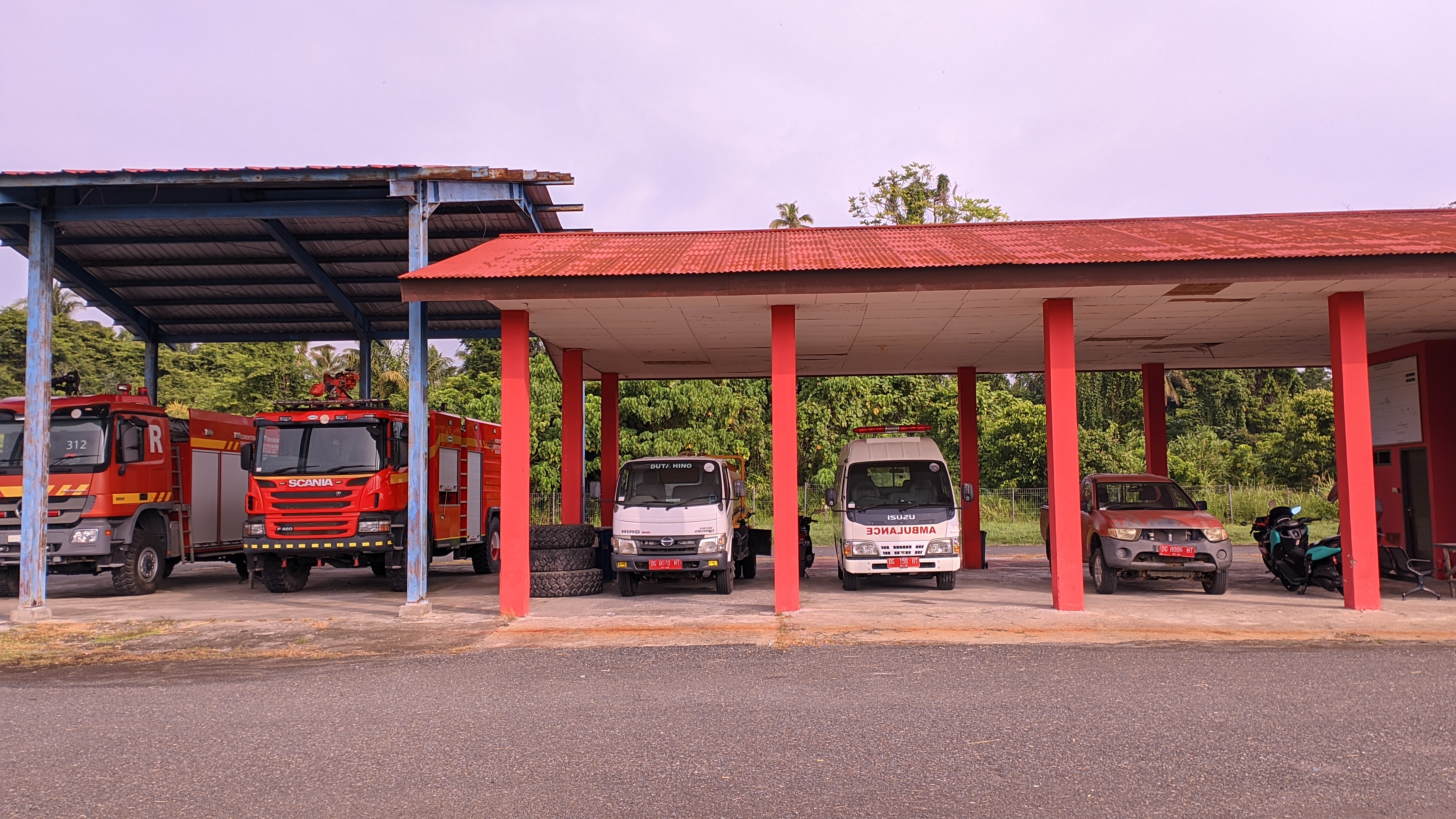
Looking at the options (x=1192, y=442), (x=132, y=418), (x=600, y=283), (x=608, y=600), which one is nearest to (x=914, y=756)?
(x=600, y=283)

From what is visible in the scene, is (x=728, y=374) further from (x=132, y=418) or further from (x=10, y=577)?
(x=10, y=577)

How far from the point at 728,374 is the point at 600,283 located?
8.85m

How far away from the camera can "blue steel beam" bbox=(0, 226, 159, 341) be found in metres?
13.7

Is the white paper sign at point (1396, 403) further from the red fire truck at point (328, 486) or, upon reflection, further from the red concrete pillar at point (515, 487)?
the red fire truck at point (328, 486)

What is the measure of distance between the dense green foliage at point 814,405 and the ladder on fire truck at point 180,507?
8449 mm

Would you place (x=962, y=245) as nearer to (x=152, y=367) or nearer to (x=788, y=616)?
(x=788, y=616)

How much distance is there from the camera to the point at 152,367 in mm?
18672

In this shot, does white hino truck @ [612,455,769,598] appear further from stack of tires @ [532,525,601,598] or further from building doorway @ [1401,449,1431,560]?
building doorway @ [1401,449,1431,560]

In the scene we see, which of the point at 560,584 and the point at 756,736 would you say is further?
the point at 560,584

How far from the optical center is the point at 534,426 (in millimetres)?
29297

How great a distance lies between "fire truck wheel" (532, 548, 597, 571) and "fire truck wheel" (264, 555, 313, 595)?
4202 mm

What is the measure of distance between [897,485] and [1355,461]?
18.2 ft

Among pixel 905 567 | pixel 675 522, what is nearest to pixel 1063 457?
pixel 905 567

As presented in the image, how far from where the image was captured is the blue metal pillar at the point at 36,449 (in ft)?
40.0
